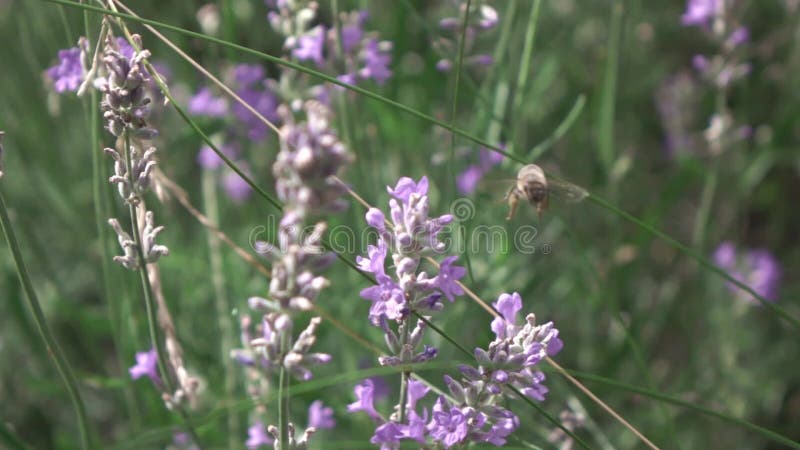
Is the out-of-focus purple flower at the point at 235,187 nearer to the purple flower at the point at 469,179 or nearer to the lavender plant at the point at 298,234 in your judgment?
the purple flower at the point at 469,179

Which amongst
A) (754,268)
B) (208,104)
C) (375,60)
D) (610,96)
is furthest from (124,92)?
(754,268)

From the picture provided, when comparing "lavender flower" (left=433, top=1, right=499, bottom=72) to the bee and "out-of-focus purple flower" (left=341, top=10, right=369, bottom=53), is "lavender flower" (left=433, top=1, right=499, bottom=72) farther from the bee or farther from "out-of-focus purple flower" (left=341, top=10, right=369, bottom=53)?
the bee

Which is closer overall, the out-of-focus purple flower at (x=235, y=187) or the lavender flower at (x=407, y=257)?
the lavender flower at (x=407, y=257)

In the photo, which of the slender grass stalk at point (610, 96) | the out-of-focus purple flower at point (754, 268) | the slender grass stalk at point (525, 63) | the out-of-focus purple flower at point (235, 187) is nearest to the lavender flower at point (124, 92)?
the slender grass stalk at point (525, 63)

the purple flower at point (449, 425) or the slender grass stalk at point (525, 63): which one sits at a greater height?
the slender grass stalk at point (525, 63)

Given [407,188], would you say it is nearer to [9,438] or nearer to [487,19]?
[9,438]

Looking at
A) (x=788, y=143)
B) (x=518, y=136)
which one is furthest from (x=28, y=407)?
(x=788, y=143)

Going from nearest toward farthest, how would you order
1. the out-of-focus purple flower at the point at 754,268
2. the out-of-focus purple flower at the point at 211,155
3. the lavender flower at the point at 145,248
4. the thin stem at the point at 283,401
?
the thin stem at the point at 283,401
the lavender flower at the point at 145,248
the out-of-focus purple flower at the point at 211,155
the out-of-focus purple flower at the point at 754,268

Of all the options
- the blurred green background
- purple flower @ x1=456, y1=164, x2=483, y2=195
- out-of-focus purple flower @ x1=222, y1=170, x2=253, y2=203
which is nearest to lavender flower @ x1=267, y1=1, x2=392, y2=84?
the blurred green background
